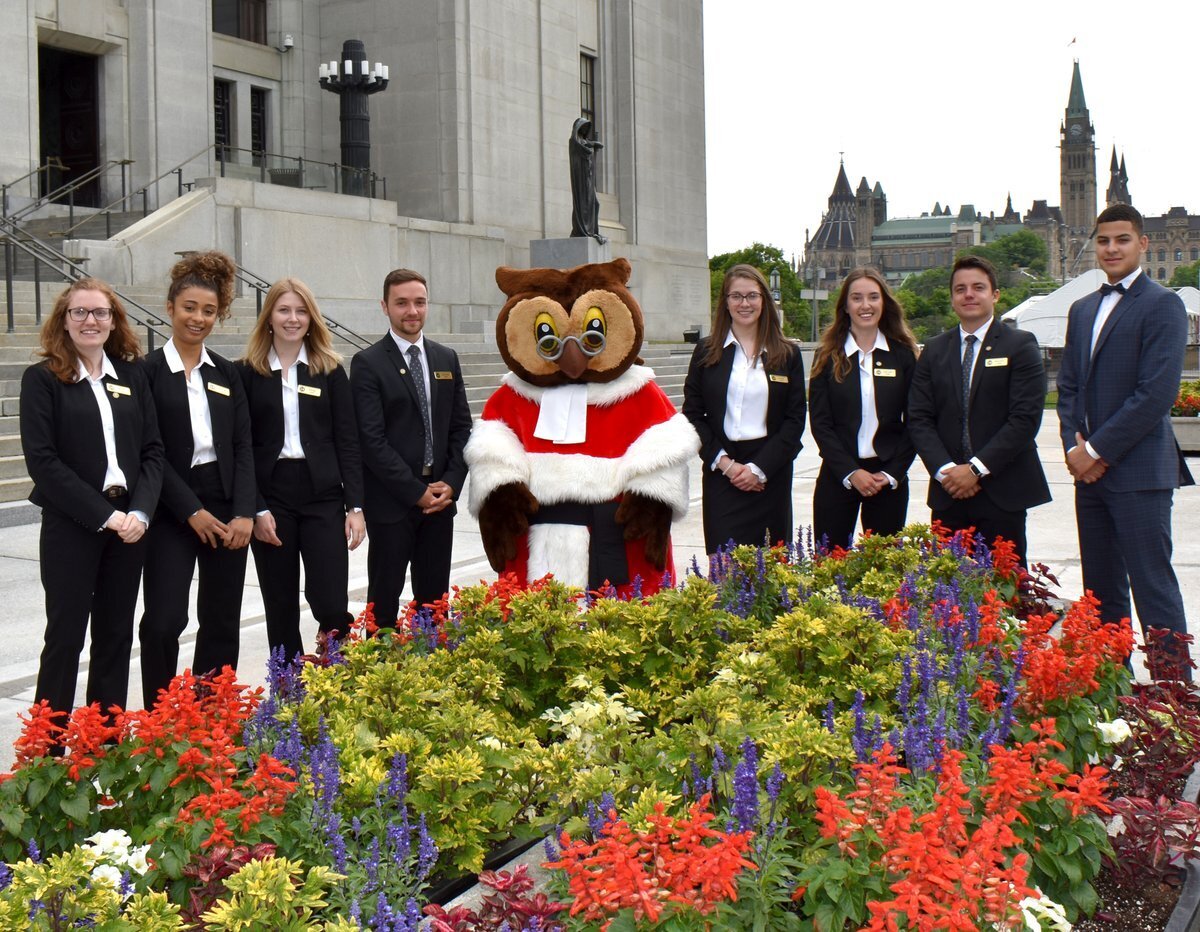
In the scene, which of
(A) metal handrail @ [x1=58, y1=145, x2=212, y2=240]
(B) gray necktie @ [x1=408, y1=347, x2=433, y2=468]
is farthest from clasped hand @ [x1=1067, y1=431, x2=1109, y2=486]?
(A) metal handrail @ [x1=58, y1=145, x2=212, y2=240]

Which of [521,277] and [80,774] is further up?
[521,277]

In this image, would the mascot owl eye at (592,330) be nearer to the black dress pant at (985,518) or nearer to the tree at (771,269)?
the black dress pant at (985,518)

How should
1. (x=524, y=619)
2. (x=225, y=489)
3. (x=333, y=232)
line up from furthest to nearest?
(x=333, y=232) < (x=225, y=489) < (x=524, y=619)

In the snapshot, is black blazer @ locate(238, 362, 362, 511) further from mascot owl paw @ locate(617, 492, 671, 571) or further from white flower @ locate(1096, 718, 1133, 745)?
white flower @ locate(1096, 718, 1133, 745)

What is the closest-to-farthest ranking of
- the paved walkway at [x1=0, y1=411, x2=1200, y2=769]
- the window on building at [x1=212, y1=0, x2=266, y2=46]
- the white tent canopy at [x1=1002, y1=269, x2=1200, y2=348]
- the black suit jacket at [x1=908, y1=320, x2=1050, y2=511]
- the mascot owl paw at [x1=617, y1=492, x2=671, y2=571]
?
the mascot owl paw at [x1=617, y1=492, x2=671, y2=571] → the black suit jacket at [x1=908, y1=320, x2=1050, y2=511] → the paved walkway at [x1=0, y1=411, x2=1200, y2=769] → the white tent canopy at [x1=1002, y1=269, x2=1200, y2=348] → the window on building at [x1=212, y1=0, x2=266, y2=46]

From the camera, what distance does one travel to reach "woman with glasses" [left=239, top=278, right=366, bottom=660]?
18.2ft

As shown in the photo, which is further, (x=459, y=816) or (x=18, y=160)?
(x=18, y=160)

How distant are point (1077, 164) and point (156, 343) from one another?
17778 cm

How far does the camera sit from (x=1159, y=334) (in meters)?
5.62

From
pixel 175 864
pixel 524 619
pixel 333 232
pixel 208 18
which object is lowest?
pixel 175 864

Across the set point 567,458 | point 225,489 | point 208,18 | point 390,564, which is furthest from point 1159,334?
point 208,18

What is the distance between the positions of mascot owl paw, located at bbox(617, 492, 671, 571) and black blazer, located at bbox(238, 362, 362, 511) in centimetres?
120

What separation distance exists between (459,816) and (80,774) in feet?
3.37

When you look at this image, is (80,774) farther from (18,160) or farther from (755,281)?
(18,160)
